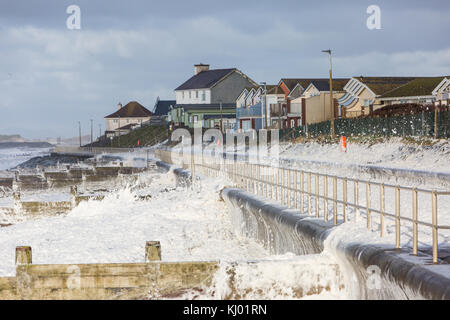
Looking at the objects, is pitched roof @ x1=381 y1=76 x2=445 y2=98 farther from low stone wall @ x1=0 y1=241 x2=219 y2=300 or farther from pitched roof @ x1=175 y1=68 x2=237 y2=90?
low stone wall @ x1=0 y1=241 x2=219 y2=300

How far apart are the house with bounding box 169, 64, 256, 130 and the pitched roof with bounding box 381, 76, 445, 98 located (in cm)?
4297

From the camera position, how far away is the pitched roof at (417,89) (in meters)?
61.6

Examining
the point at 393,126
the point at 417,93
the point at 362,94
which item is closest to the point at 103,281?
the point at 393,126

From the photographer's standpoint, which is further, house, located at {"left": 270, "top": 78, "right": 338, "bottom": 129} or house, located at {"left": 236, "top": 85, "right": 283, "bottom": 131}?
house, located at {"left": 236, "top": 85, "right": 283, "bottom": 131}

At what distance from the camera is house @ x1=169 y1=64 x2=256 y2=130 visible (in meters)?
109

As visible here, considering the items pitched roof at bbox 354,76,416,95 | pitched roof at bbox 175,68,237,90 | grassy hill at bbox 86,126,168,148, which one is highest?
pitched roof at bbox 175,68,237,90

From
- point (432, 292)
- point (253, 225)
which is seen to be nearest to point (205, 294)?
point (432, 292)

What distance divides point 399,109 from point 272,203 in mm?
35437

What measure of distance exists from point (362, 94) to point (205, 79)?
5217 centimetres

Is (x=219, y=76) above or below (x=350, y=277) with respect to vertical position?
above

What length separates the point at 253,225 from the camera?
18734 millimetres

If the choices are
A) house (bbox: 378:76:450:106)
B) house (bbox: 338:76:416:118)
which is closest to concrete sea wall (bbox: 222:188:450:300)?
house (bbox: 378:76:450:106)

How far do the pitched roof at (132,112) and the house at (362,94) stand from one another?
290ft
